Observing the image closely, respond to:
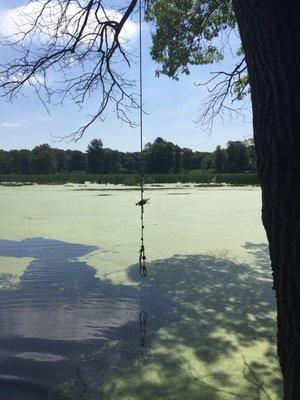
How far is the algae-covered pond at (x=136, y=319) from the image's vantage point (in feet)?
8.16

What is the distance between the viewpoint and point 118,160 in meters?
54.7

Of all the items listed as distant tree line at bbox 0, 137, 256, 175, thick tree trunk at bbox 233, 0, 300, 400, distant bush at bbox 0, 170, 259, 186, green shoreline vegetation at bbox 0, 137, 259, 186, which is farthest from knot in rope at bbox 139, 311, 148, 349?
distant tree line at bbox 0, 137, 256, 175

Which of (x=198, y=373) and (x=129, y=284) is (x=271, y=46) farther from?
(x=129, y=284)

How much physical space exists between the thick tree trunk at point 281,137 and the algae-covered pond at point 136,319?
4.33 ft

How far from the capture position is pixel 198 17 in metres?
5.55

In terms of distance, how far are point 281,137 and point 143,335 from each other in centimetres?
232

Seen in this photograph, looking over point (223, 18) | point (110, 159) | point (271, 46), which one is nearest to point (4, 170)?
point (110, 159)

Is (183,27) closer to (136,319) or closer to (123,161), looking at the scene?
(136,319)

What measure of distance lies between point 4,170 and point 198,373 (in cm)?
5416

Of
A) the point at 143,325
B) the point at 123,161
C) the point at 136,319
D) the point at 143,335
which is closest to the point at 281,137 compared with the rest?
the point at 143,335

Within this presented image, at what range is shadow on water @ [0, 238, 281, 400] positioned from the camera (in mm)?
2461

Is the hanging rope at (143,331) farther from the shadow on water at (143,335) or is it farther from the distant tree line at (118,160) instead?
the distant tree line at (118,160)

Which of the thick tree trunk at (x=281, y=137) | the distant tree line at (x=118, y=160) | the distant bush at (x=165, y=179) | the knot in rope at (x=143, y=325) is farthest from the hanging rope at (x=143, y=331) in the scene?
the distant tree line at (x=118, y=160)

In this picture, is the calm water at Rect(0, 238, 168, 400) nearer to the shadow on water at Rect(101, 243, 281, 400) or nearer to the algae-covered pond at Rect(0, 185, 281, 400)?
the algae-covered pond at Rect(0, 185, 281, 400)
